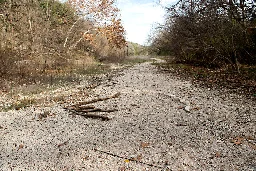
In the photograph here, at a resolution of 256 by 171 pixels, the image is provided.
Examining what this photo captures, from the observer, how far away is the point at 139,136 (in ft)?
17.2

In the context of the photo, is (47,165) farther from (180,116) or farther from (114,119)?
(180,116)

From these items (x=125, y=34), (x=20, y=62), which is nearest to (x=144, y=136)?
(x=20, y=62)

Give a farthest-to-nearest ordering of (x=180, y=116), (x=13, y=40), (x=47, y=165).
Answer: (x=13, y=40), (x=180, y=116), (x=47, y=165)

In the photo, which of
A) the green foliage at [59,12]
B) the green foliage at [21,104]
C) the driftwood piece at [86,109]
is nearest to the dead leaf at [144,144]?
the driftwood piece at [86,109]

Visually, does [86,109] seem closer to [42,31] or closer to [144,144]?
[144,144]

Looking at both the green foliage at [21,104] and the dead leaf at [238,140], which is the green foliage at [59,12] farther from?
the dead leaf at [238,140]

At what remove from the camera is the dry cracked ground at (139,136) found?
13.8 ft

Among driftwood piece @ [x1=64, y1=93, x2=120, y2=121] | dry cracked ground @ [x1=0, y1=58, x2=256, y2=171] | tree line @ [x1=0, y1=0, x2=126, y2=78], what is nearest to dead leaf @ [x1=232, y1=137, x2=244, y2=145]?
dry cracked ground @ [x1=0, y1=58, x2=256, y2=171]

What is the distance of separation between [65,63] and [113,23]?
6981mm

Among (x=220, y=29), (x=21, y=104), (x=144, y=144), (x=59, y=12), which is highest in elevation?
(x=59, y=12)

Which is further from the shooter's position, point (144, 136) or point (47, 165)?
point (144, 136)

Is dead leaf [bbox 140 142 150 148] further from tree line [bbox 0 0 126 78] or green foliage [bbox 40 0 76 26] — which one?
green foliage [bbox 40 0 76 26]

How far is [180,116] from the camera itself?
649cm

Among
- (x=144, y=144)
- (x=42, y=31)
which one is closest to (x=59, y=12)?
(x=42, y=31)
